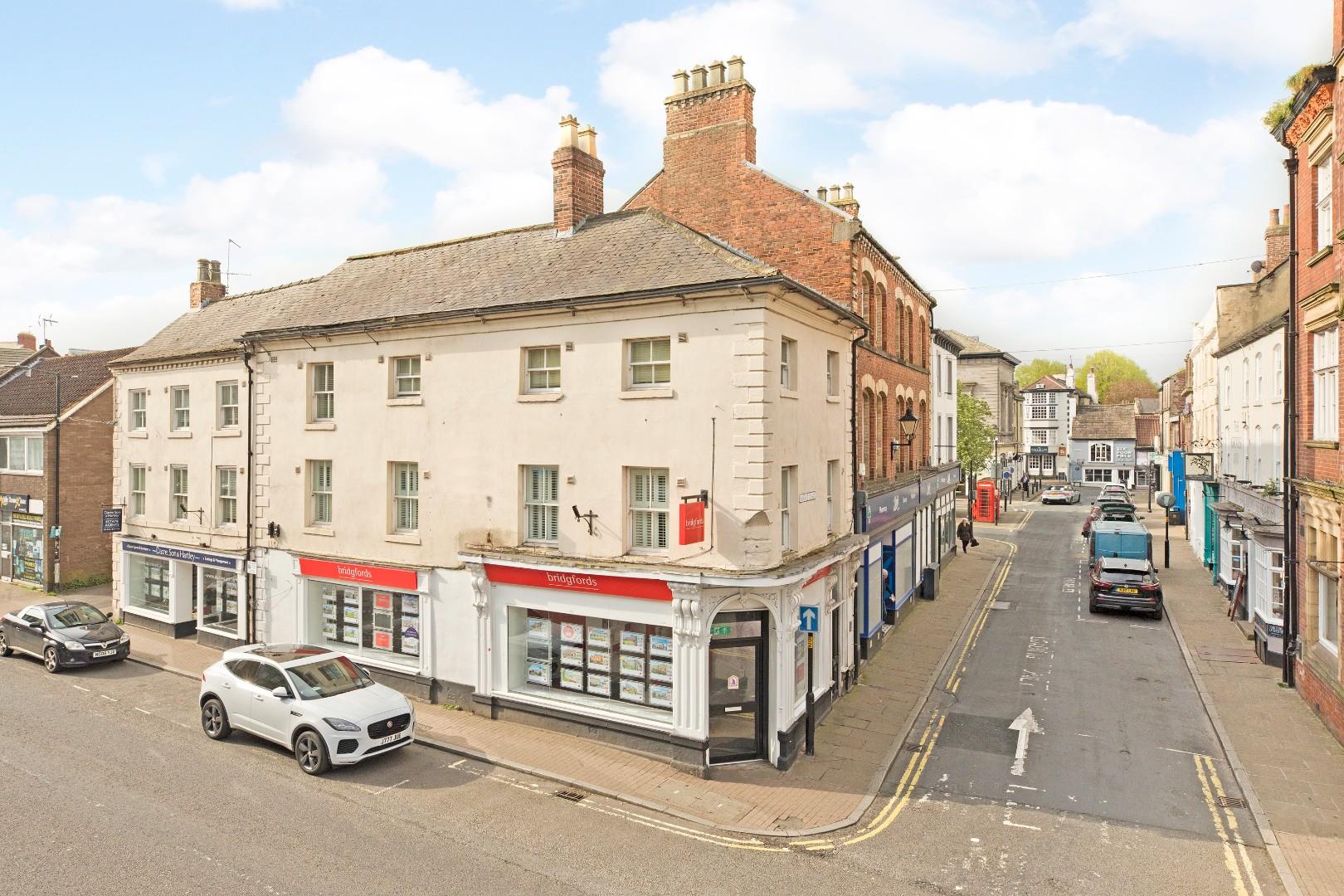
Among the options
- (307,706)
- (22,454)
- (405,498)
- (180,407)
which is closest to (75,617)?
(180,407)

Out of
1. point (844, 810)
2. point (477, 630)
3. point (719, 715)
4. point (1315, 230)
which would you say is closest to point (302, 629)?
point (477, 630)

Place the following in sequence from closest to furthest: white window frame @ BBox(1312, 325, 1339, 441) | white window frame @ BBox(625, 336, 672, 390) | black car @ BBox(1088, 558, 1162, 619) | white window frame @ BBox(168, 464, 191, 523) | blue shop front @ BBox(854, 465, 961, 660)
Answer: white window frame @ BBox(625, 336, 672, 390) → white window frame @ BBox(1312, 325, 1339, 441) → blue shop front @ BBox(854, 465, 961, 660) → white window frame @ BBox(168, 464, 191, 523) → black car @ BBox(1088, 558, 1162, 619)

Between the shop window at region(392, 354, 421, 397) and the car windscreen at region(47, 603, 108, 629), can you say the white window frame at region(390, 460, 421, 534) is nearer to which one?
the shop window at region(392, 354, 421, 397)

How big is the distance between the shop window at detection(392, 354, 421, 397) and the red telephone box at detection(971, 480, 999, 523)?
40834mm

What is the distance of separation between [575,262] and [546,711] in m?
9.26

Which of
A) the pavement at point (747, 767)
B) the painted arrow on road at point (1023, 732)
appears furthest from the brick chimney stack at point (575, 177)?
the painted arrow on road at point (1023, 732)

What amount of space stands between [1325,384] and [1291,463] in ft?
9.01

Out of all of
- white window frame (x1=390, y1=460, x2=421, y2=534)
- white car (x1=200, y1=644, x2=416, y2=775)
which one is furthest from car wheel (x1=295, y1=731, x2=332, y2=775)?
white window frame (x1=390, y1=460, x2=421, y2=534)

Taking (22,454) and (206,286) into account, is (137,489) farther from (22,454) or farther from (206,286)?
(22,454)

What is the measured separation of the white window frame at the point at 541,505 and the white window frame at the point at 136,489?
15.0 metres

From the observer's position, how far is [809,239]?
18.7m

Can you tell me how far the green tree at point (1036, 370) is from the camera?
111062 mm

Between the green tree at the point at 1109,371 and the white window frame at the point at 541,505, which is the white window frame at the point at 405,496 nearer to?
the white window frame at the point at 541,505

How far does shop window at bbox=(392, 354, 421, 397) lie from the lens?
683 inches
